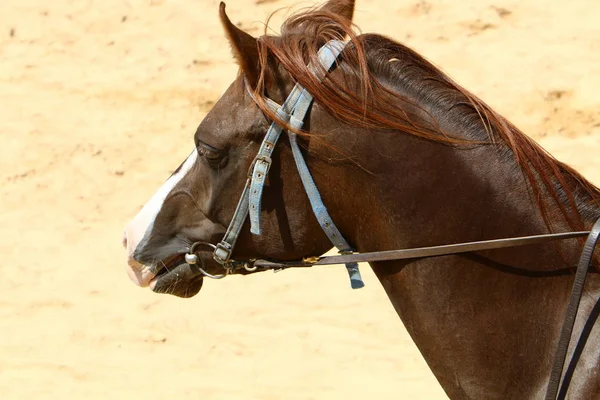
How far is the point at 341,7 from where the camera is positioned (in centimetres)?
287

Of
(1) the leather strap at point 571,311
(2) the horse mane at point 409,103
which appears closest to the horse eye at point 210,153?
(2) the horse mane at point 409,103

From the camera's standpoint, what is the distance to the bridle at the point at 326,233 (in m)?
2.26

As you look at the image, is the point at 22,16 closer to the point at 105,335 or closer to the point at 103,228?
the point at 103,228

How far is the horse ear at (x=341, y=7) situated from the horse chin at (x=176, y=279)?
963 millimetres

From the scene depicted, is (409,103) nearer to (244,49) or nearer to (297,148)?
(297,148)

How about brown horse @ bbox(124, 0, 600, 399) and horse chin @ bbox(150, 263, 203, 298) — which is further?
horse chin @ bbox(150, 263, 203, 298)

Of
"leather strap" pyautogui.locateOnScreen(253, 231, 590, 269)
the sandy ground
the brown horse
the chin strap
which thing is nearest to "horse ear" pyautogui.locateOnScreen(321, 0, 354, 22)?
the brown horse

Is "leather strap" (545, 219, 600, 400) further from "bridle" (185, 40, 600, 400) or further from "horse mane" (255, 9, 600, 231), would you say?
"horse mane" (255, 9, 600, 231)

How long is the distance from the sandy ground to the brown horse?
130 inches

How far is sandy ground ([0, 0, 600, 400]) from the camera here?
600cm

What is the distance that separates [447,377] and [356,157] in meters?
0.68

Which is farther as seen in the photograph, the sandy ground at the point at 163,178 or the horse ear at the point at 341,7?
the sandy ground at the point at 163,178

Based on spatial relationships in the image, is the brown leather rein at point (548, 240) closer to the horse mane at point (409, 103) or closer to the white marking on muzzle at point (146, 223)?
the horse mane at point (409, 103)

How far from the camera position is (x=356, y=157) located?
2.50 meters
